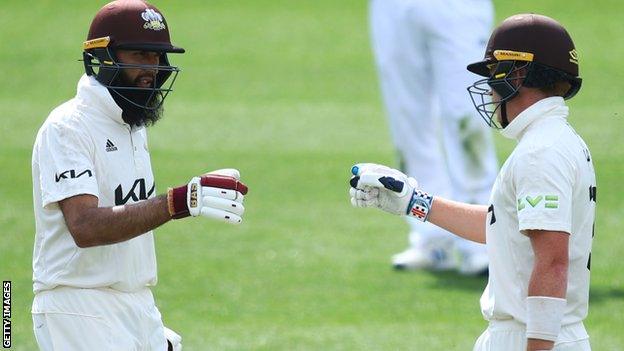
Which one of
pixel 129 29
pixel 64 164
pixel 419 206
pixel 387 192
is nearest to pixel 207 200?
pixel 64 164

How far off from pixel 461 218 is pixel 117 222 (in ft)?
5.08

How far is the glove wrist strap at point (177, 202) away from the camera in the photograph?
4992 mm

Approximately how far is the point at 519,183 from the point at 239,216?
1115mm

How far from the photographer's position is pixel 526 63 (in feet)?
16.3

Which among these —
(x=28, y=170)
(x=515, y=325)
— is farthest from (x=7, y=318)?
(x=28, y=170)

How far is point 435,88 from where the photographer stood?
33.9 feet

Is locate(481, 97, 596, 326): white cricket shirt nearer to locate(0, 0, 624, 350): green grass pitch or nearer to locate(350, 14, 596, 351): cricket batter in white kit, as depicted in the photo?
locate(350, 14, 596, 351): cricket batter in white kit

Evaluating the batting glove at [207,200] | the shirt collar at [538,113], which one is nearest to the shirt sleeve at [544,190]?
the shirt collar at [538,113]

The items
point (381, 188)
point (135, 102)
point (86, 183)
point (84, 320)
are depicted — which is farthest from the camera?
Result: point (381, 188)

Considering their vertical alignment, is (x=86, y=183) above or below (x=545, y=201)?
below

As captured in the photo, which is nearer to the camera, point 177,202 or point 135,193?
point 177,202

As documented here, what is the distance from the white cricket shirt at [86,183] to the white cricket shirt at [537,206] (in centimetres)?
150

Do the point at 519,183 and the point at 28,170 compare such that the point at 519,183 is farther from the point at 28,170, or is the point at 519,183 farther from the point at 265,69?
the point at 265,69

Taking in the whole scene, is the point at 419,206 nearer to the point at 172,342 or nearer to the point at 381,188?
the point at 381,188
